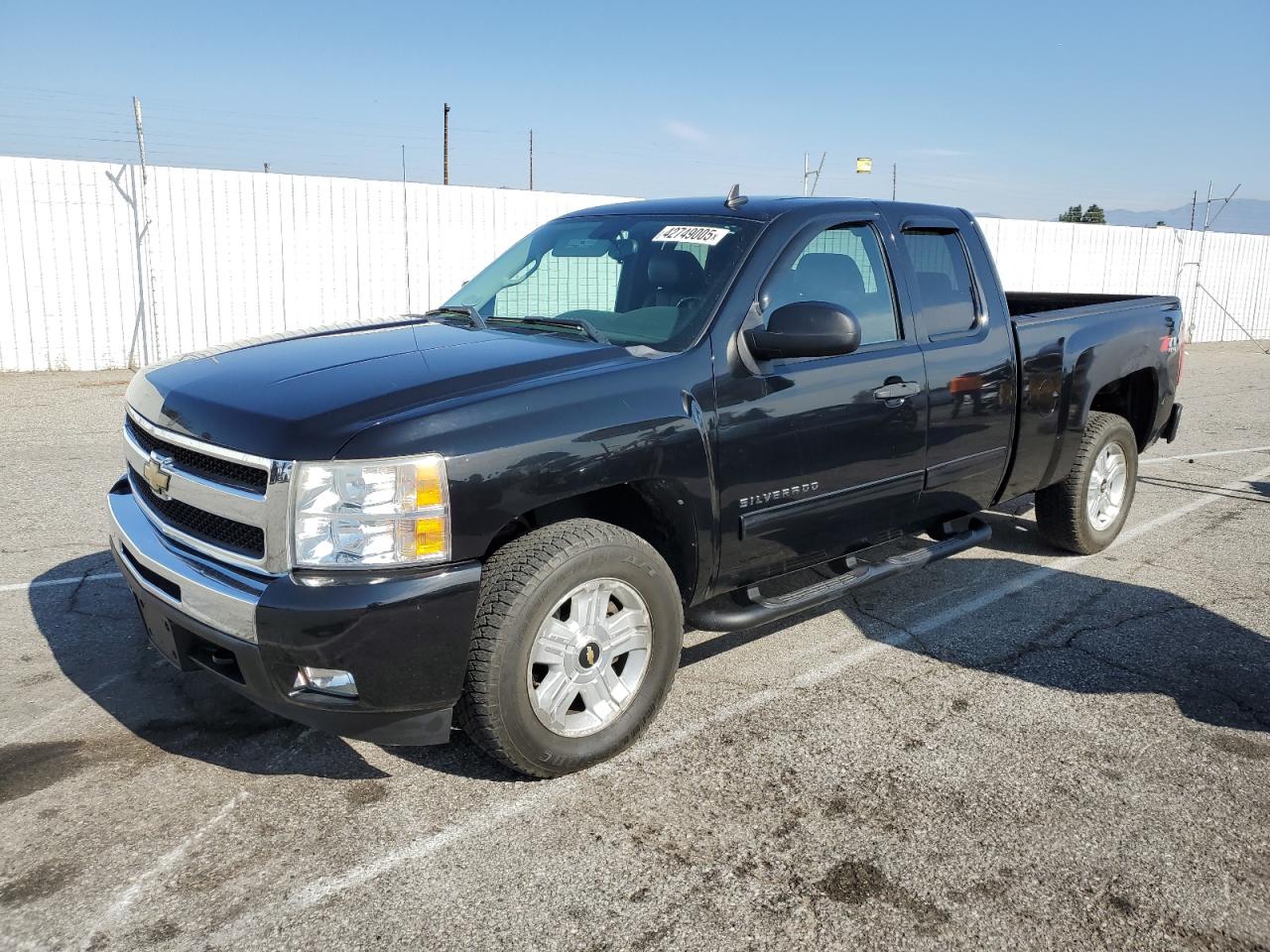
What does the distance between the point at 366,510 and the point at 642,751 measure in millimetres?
1395

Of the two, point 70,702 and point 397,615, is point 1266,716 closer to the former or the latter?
point 397,615

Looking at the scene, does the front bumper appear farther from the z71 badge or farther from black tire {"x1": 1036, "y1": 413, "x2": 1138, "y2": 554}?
black tire {"x1": 1036, "y1": 413, "x2": 1138, "y2": 554}

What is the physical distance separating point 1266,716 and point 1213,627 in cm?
101

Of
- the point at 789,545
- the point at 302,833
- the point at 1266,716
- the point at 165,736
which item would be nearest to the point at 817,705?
the point at 789,545

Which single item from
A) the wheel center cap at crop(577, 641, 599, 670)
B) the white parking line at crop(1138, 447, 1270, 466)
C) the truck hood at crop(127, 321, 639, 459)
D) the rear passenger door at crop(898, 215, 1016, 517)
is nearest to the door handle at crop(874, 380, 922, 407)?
the rear passenger door at crop(898, 215, 1016, 517)

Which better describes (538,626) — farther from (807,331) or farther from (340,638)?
(807,331)

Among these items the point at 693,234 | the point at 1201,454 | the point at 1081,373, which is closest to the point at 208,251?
the point at 693,234

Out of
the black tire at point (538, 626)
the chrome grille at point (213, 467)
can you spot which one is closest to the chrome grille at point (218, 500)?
the chrome grille at point (213, 467)

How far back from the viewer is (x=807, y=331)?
354cm

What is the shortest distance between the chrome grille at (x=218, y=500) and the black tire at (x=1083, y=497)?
175 inches

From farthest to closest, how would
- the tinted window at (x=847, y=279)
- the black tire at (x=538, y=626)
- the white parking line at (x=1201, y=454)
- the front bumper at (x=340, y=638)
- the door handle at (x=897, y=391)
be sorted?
the white parking line at (x=1201, y=454) → the door handle at (x=897, y=391) → the tinted window at (x=847, y=279) → the black tire at (x=538, y=626) → the front bumper at (x=340, y=638)

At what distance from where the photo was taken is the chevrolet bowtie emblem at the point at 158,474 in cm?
325

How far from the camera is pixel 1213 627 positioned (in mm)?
4777

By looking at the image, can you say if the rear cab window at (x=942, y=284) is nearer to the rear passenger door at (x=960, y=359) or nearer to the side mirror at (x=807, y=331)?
the rear passenger door at (x=960, y=359)
